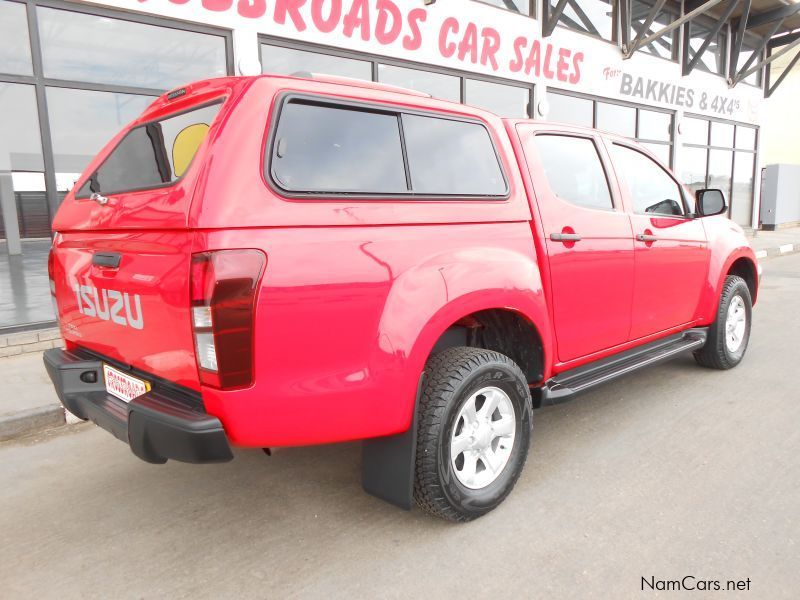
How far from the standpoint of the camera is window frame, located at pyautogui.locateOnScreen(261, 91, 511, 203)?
1954 mm

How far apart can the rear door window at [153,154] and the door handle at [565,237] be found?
1656 mm

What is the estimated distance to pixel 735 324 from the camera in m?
4.54

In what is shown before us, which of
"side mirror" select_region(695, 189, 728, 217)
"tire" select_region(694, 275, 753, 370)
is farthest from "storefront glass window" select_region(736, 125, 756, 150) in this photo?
"side mirror" select_region(695, 189, 728, 217)

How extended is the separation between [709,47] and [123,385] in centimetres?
1735

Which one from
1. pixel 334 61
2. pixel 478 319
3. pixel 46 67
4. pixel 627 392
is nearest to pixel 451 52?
pixel 334 61

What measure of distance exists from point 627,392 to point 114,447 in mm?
3401

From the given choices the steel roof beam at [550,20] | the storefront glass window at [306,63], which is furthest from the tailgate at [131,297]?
the steel roof beam at [550,20]

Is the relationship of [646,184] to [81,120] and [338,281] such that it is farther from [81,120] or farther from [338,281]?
[81,120]

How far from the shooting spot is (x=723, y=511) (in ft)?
8.16

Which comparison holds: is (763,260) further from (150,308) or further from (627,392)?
(150,308)

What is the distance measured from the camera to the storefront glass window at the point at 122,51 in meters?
5.81

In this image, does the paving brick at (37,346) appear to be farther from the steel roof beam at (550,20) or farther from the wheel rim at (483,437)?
the steel roof beam at (550,20)

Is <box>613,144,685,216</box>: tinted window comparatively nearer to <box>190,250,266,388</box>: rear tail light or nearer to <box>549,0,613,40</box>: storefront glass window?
<box>190,250,266,388</box>: rear tail light
